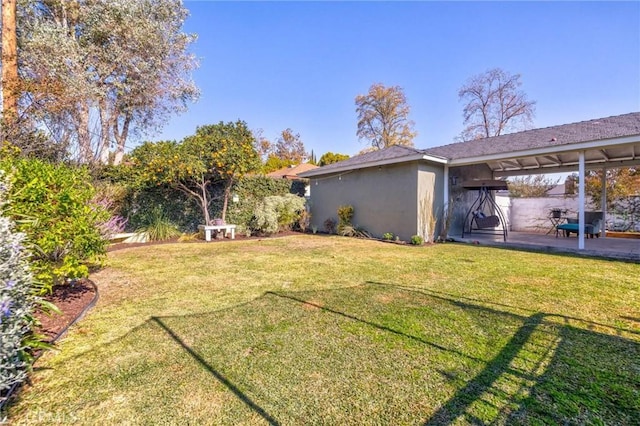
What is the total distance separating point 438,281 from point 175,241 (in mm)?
8465

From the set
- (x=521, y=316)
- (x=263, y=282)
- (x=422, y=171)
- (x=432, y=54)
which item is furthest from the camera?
(x=432, y=54)

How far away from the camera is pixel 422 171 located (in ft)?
31.7

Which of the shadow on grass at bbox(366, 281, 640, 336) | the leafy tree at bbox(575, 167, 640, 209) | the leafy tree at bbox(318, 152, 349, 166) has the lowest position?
the shadow on grass at bbox(366, 281, 640, 336)

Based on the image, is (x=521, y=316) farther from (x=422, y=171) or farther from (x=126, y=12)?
(x=126, y=12)

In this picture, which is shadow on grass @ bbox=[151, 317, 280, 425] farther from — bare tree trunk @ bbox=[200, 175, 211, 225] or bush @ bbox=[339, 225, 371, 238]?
bush @ bbox=[339, 225, 371, 238]

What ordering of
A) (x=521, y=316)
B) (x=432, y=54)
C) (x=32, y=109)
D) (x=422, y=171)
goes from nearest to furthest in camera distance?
1. (x=521, y=316)
2. (x=32, y=109)
3. (x=422, y=171)
4. (x=432, y=54)

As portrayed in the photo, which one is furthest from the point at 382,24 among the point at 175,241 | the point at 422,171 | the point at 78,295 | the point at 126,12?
the point at 78,295

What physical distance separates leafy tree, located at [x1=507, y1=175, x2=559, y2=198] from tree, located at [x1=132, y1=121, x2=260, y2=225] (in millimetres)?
17463

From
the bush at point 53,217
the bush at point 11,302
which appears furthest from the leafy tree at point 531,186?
the bush at point 11,302

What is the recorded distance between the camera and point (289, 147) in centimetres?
3712

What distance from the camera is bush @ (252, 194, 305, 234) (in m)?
11.7

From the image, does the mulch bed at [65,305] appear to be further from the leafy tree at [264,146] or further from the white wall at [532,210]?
the leafy tree at [264,146]

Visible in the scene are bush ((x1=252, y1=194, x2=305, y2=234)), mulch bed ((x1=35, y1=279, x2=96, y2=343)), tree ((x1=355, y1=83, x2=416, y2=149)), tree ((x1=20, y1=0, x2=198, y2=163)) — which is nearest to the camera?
mulch bed ((x1=35, y1=279, x2=96, y2=343))

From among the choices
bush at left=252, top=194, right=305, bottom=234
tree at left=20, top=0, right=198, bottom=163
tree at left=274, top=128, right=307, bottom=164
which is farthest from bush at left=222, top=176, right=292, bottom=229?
tree at left=274, top=128, right=307, bottom=164
